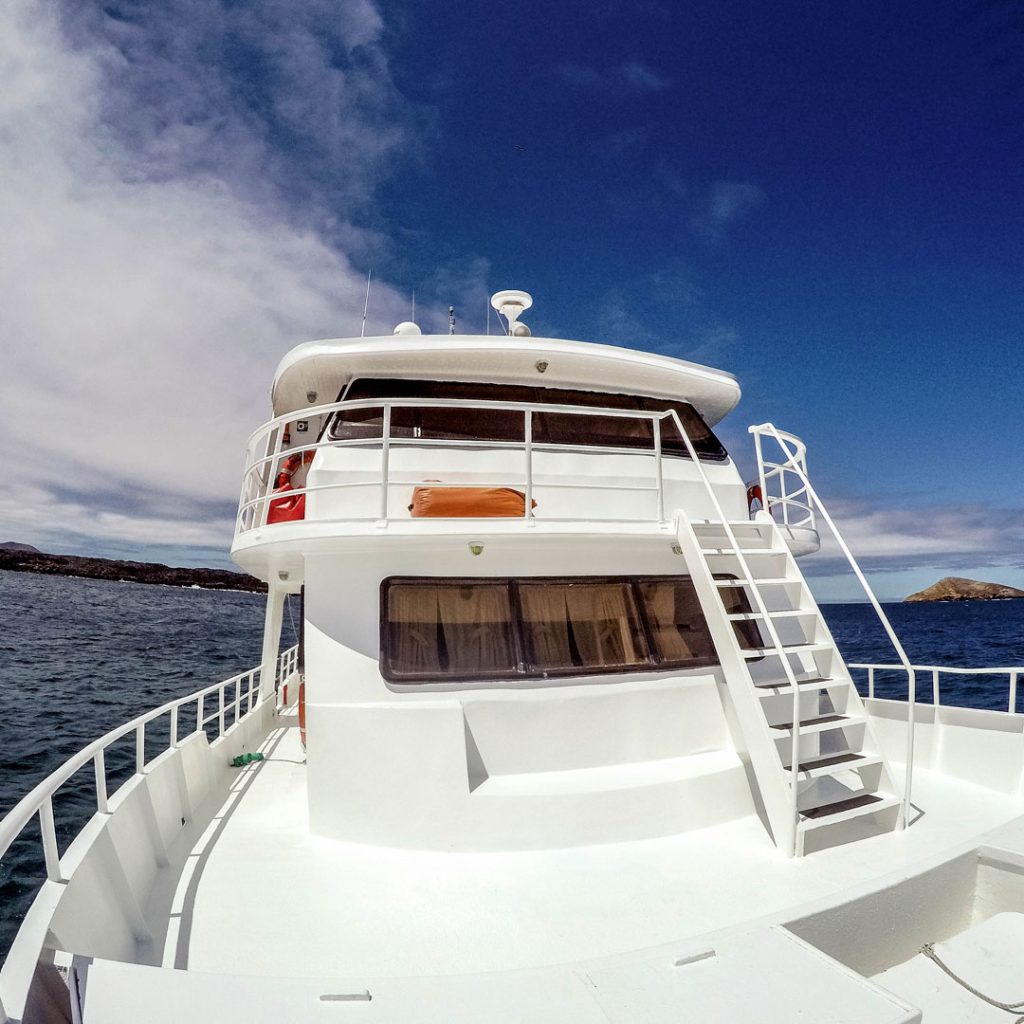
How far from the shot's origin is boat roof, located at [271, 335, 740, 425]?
257 inches

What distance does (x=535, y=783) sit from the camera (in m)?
5.13

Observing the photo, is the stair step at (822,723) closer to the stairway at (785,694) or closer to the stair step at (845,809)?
the stairway at (785,694)

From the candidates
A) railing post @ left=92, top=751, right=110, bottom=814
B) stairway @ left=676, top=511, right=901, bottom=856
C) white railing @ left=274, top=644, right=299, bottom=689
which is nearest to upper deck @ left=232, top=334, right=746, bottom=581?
stairway @ left=676, top=511, right=901, bottom=856

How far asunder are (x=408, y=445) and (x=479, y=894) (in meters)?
3.82

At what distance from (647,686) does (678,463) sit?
2.42 meters

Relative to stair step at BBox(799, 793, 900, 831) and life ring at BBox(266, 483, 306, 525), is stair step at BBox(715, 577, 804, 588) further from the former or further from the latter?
life ring at BBox(266, 483, 306, 525)

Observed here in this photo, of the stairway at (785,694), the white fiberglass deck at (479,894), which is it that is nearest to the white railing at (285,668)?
the white fiberglass deck at (479,894)

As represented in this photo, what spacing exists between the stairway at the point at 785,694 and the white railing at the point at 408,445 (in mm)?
824

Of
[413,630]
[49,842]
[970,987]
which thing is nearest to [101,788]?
[49,842]

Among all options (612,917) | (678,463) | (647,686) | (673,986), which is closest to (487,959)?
(612,917)

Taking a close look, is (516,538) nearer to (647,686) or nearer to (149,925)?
(647,686)

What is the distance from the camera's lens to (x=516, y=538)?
525 cm

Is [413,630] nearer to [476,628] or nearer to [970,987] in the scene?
[476,628]

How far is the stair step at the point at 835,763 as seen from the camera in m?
4.85
